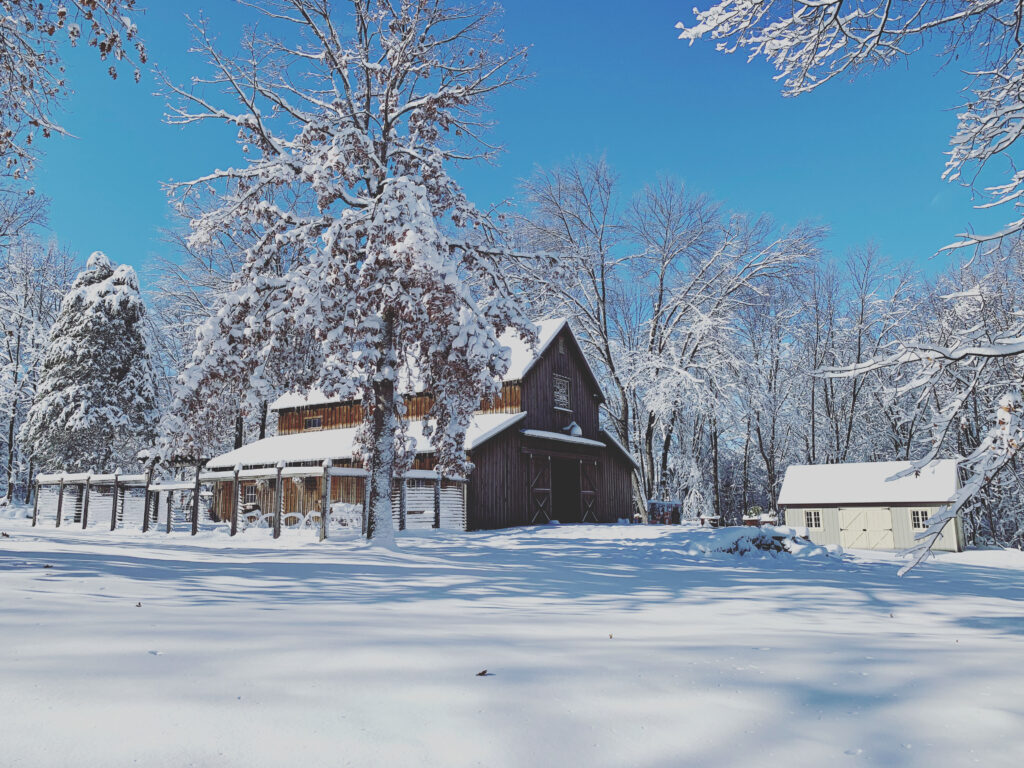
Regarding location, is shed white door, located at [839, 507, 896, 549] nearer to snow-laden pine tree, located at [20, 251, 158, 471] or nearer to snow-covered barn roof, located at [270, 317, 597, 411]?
snow-covered barn roof, located at [270, 317, 597, 411]

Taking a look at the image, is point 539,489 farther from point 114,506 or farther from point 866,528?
point 866,528

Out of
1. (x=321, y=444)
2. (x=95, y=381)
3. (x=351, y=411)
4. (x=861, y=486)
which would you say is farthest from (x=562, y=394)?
(x=95, y=381)

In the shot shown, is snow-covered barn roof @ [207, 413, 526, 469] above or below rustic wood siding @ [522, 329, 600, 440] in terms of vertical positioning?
below

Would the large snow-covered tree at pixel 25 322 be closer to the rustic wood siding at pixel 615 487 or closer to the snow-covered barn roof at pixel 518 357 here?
the snow-covered barn roof at pixel 518 357

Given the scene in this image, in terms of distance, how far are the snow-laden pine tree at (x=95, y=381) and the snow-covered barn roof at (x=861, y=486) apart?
103ft

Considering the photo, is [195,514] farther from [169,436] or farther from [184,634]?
[184,634]

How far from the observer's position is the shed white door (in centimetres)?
3070

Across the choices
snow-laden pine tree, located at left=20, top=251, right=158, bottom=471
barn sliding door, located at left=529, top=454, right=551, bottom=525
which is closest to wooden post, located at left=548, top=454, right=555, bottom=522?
barn sliding door, located at left=529, top=454, right=551, bottom=525

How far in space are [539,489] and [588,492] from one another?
10.5 feet

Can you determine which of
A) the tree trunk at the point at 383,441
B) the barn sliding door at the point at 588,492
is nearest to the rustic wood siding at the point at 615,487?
the barn sliding door at the point at 588,492

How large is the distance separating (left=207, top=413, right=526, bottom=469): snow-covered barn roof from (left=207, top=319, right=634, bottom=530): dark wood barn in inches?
2.2

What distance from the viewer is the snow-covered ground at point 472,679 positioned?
241 centimetres

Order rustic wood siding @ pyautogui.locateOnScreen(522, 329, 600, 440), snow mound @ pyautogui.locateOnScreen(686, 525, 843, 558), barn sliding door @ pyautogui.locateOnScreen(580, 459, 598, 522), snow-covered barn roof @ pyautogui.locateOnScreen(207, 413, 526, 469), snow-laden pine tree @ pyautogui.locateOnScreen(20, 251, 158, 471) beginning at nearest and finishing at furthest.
→ snow mound @ pyautogui.locateOnScreen(686, 525, 843, 558)
snow-covered barn roof @ pyautogui.locateOnScreen(207, 413, 526, 469)
rustic wood siding @ pyautogui.locateOnScreen(522, 329, 600, 440)
barn sliding door @ pyautogui.locateOnScreen(580, 459, 598, 522)
snow-laden pine tree @ pyautogui.locateOnScreen(20, 251, 158, 471)

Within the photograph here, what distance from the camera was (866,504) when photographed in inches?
1220
